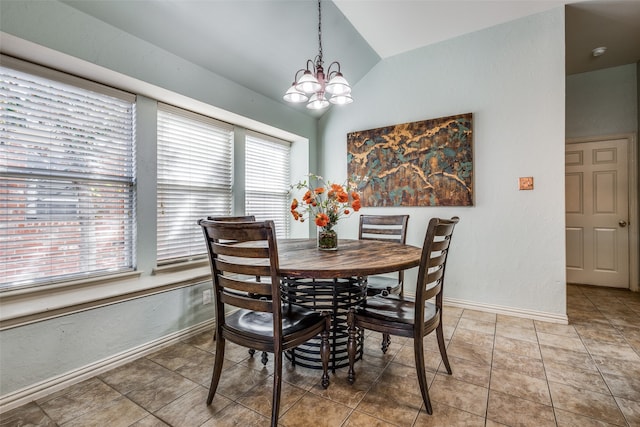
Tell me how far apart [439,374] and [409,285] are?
163 cm

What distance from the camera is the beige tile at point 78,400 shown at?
1.54m

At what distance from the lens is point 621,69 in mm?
3764

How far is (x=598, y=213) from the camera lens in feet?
12.8

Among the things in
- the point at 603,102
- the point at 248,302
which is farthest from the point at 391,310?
the point at 603,102

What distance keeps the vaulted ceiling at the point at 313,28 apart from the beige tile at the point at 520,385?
10.1ft

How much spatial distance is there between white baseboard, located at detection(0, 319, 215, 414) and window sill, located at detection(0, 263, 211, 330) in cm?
36

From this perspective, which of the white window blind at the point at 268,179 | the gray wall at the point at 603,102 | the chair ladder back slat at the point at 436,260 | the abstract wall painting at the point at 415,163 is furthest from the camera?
the gray wall at the point at 603,102

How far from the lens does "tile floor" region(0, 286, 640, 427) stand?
58.6 inches

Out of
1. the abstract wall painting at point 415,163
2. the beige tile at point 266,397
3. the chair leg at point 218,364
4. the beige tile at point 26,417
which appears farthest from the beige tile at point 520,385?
the beige tile at point 26,417

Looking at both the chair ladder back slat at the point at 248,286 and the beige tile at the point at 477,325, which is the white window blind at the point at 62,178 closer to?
the chair ladder back slat at the point at 248,286

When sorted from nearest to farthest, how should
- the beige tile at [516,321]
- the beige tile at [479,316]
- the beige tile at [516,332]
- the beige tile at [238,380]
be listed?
the beige tile at [238,380] → the beige tile at [516,332] → the beige tile at [516,321] → the beige tile at [479,316]

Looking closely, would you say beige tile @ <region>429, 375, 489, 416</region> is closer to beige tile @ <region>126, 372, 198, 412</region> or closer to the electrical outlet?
beige tile @ <region>126, 372, 198, 412</region>

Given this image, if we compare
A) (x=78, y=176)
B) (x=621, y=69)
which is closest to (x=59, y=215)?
(x=78, y=176)

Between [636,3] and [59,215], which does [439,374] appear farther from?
[636,3]
